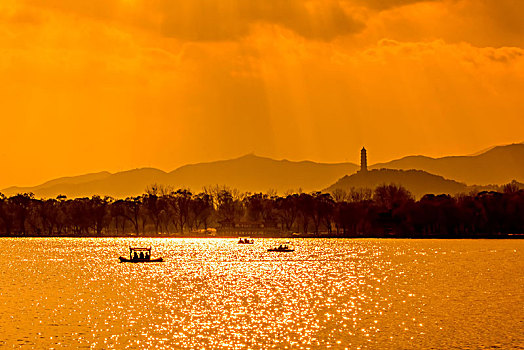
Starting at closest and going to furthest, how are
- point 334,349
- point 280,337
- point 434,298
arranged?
point 334,349 < point 280,337 < point 434,298

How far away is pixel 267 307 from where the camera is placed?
7881 centimetres

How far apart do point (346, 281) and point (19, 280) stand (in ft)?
154

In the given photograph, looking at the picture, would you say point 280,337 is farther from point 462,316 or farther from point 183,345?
point 462,316

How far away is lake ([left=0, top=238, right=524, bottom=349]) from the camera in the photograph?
2328 inches

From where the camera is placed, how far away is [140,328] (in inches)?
2552

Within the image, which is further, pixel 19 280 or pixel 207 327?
pixel 19 280

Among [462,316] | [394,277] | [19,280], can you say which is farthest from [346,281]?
[19,280]

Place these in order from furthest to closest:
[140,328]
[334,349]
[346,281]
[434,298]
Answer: [346,281], [434,298], [140,328], [334,349]

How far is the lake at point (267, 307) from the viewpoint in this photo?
59.1 metres

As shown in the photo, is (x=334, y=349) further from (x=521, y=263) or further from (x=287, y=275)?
(x=521, y=263)

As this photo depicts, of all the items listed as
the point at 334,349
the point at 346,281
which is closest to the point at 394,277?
the point at 346,281

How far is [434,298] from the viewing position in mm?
87250

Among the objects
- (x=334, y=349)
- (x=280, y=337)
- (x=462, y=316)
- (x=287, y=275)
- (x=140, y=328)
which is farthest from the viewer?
(x=287, y=275)

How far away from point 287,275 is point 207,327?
189 ft
